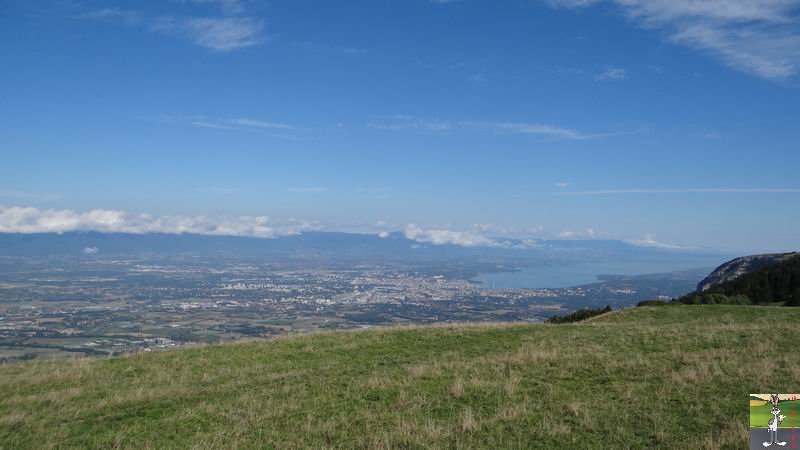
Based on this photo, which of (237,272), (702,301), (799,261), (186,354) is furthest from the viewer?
(237,272)

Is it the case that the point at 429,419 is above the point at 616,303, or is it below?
above

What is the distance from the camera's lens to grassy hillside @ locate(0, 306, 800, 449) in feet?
32.0

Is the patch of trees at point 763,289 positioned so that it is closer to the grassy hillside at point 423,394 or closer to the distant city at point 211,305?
the grassy hillside at point 423,394

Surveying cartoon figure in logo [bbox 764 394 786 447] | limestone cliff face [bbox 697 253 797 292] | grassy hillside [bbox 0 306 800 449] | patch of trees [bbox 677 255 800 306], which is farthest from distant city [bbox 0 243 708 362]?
cartoon figure in logo [bbox 764 394 786 447]

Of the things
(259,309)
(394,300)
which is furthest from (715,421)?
(394,300)

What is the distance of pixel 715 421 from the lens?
9.84 m

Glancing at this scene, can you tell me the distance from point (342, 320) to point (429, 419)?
67.3 m

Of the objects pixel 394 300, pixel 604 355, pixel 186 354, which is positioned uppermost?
pixel 604 355

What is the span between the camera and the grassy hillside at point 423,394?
977 centimetres

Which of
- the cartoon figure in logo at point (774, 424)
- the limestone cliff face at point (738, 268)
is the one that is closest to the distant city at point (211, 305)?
the limestone cliff face at point (738, 268)

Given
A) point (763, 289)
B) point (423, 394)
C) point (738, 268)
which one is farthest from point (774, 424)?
point (738, 268)

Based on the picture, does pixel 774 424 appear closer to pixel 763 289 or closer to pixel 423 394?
Answer: pixel 423 394

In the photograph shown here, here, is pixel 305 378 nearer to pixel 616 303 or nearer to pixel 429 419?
pixel 429 419

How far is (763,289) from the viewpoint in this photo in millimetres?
42781
